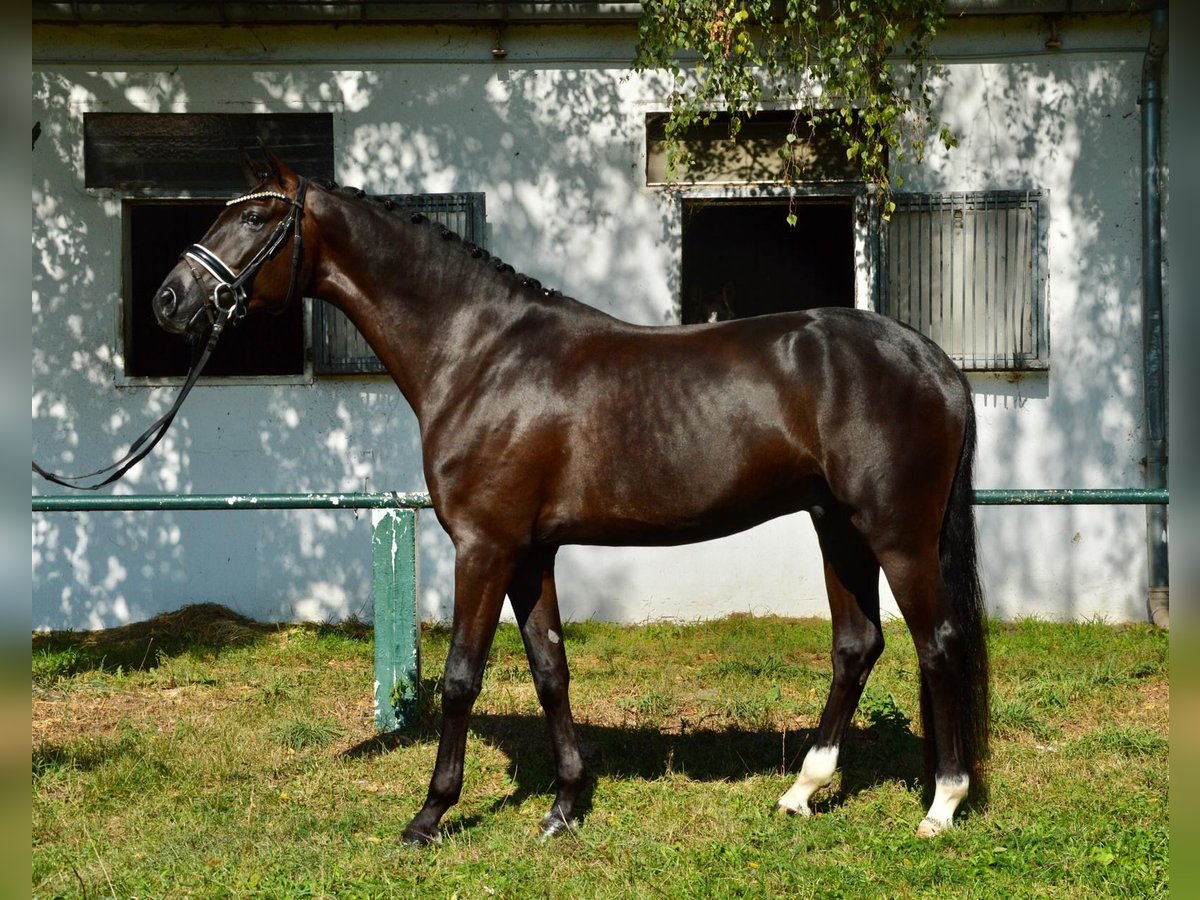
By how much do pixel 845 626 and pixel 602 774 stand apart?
126 centimetres

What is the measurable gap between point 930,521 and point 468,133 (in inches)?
205

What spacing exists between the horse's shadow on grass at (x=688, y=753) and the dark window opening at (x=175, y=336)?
433 centimetres

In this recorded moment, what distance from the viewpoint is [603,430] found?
14.1 ft

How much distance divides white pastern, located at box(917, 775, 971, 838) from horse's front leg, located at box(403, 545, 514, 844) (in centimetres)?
171

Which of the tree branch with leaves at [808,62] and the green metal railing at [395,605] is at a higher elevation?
Result: the tree branch with leaves at [808,62]

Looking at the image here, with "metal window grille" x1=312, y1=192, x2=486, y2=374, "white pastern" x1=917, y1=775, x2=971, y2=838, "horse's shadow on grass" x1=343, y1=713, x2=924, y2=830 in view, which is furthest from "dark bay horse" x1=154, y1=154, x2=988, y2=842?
"metal window grille" x1=312, y1=192, x2=486, y2=374

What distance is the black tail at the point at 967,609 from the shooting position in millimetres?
4281

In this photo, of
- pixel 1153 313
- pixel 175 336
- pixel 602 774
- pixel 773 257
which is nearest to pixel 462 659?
pixel 602 774

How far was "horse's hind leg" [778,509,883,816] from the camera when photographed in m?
4.55

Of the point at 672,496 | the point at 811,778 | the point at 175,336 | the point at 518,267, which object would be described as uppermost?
the point at 518,267

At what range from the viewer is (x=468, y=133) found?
8227 millimetres

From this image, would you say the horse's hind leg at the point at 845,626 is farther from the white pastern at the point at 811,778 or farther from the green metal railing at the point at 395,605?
the green metal railing at the point at 395,605

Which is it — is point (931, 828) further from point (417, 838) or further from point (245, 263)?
point (245, 263)

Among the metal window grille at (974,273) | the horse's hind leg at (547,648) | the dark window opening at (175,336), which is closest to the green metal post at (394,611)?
the horse's hind leg at (547,648)
